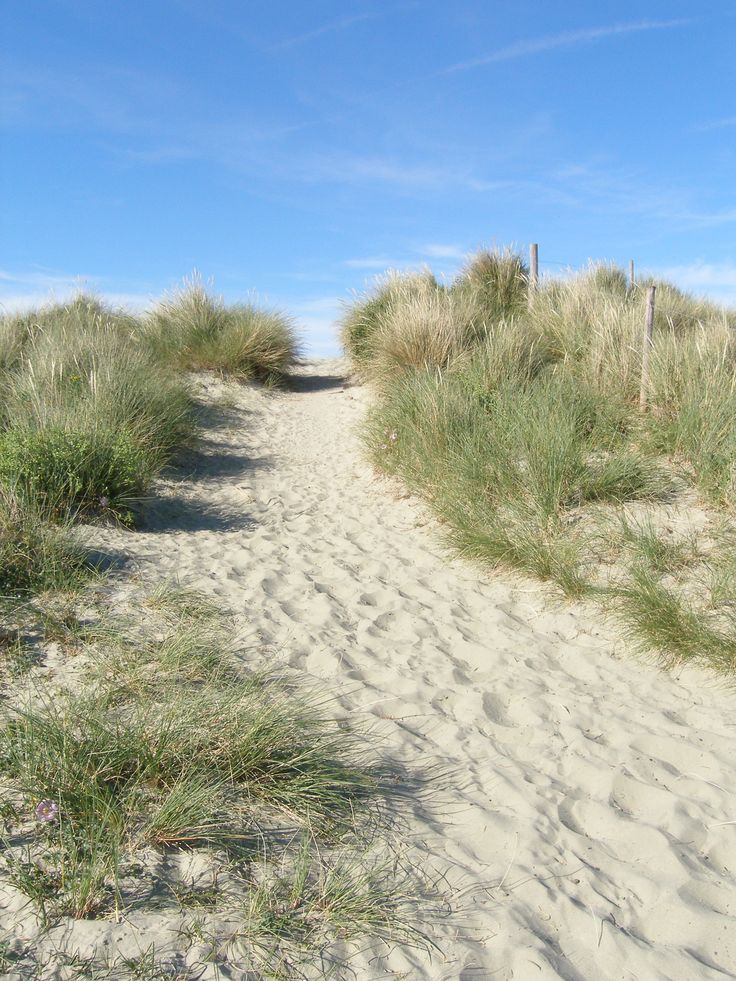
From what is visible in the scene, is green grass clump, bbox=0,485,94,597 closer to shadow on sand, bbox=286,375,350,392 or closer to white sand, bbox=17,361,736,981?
white sand, bbox=17,361,736,981

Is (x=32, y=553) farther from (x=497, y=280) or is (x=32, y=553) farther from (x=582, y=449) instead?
(x=497, y=280)

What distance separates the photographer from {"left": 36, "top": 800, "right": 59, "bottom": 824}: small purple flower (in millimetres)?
2383

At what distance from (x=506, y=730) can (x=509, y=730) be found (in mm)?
15

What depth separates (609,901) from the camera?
255 centimetres

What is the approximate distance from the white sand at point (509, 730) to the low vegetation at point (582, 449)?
0.99ft

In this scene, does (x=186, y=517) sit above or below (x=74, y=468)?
below

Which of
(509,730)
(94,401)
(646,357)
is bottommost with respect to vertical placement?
(509,730)

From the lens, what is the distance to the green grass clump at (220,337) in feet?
38.3

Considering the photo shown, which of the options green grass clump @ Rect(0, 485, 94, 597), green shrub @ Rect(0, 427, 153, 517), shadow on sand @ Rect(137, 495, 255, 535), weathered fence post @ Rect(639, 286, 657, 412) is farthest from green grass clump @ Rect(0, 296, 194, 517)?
weathered fence post @ Rect(639, 286, 657, 412)

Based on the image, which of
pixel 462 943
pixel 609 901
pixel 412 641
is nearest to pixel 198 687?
pixel 412 641

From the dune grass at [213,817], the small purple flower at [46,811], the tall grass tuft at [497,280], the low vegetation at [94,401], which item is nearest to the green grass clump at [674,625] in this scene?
the dune grass at [213,817]

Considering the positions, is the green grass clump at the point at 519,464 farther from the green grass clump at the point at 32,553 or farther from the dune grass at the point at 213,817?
the green grass clump at the point at 32,553

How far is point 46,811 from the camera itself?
241 centimetres

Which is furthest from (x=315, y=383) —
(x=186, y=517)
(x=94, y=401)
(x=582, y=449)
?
(x=582, y=449)
